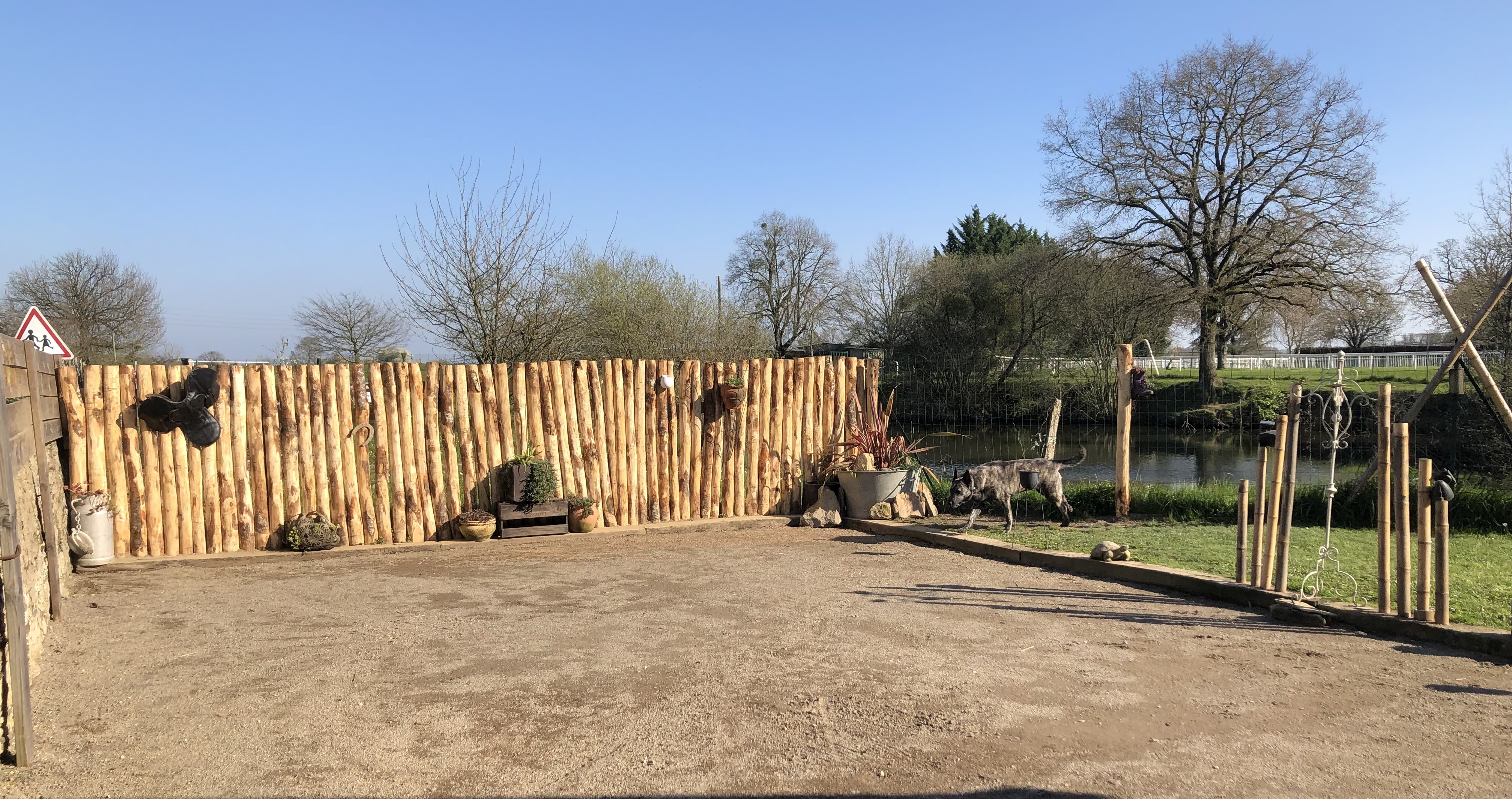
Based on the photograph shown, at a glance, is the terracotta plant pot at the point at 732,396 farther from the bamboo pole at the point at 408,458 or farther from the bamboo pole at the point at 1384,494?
the bamboo pole at the point at 1384,494

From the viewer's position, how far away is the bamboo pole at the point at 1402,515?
5094mm

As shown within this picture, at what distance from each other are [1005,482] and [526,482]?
506 centimetres

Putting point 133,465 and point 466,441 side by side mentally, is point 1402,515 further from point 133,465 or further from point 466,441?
point 133,465

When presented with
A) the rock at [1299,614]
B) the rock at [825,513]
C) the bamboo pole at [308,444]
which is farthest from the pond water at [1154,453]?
the bamboo pole at [308,444]

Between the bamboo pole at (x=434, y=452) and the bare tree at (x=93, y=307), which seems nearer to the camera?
the bamboo pole at (x=434, y=452)

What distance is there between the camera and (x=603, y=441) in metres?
10.2

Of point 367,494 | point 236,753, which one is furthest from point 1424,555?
point 367,494

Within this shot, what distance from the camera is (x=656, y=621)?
598cm

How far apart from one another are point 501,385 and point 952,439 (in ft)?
42.8

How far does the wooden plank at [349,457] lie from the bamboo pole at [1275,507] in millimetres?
8014

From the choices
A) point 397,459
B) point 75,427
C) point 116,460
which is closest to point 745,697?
point 397,459

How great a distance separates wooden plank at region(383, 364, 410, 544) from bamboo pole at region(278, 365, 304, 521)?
0.84 meters

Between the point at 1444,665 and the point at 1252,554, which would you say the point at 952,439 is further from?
the point at 1444,665

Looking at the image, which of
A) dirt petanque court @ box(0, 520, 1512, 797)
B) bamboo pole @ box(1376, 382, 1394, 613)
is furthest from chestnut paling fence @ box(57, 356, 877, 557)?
bamboo pole @ box(1376, 382, 1394, 613)
